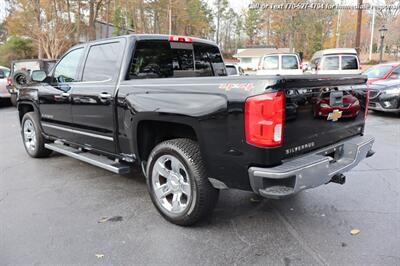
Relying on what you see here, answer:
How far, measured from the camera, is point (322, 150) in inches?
128

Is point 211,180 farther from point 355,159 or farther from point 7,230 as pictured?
point 7,230

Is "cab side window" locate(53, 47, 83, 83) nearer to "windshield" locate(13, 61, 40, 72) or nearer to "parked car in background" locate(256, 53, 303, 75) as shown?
"windshield" locate(13, 61, 40, 72)

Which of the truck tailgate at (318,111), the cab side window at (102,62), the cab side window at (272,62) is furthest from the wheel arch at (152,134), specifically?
the cab side window at (272,62)

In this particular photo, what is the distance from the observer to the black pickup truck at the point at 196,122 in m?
2.73

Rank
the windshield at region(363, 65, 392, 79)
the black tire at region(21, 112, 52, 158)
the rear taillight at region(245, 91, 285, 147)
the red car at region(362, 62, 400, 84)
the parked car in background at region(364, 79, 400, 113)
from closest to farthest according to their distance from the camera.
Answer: the rear taillight at region(245, 91, 285, 147), the black tire at region(21, 112, 52, 158), the parked car in background at region(364, 79, 400, 113), the red car at region(362, 62, 400, 84), the windshield at region(363, 65, 392, 79)

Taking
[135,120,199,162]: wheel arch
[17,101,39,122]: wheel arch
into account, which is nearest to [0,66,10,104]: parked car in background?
[17,101,39,122]: wheel arch

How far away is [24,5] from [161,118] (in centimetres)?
2708

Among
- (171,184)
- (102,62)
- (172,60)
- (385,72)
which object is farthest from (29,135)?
(385,72)

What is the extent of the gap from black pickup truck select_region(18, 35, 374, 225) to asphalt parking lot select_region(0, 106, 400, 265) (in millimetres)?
353

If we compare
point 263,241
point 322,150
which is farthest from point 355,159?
point 263,241

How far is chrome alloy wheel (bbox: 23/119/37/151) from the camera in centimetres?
599

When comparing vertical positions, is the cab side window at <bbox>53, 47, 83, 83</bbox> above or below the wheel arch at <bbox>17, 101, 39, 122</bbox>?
above

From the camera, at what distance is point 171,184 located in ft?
11.5

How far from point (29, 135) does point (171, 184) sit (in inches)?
153
